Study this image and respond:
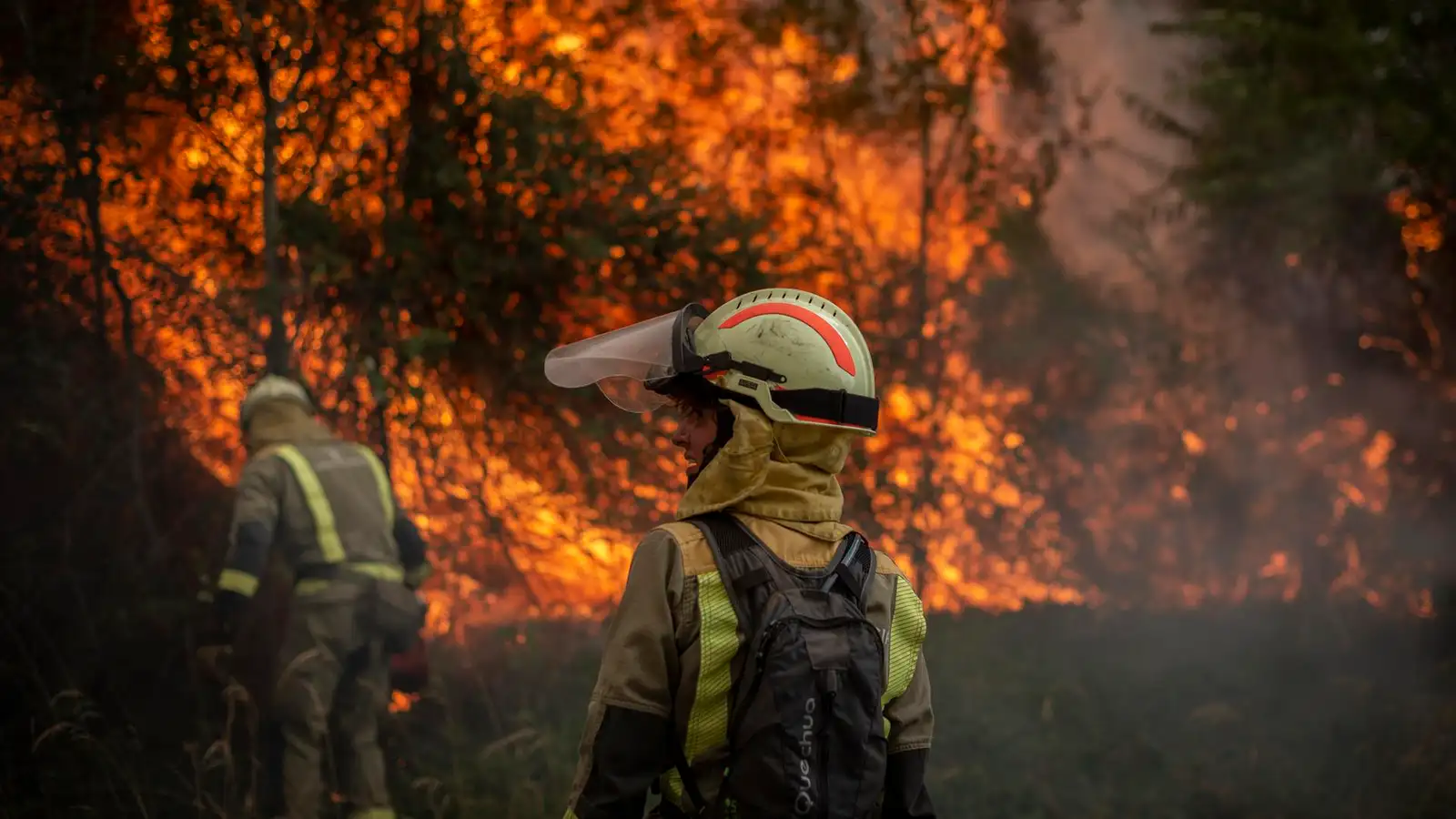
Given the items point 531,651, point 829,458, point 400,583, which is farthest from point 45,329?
point 829,458

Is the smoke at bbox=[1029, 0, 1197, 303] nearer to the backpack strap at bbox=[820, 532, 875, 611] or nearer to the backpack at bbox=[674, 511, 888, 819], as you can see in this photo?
the backpack strap at bbox=[820, 532, 875, 611]

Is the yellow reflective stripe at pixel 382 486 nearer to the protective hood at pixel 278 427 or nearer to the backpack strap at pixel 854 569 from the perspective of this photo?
the protective hood at pixel 278 427

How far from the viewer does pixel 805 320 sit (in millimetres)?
2484

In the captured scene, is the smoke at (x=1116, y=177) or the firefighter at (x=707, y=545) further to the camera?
the smoke at (x=1116, y=177)

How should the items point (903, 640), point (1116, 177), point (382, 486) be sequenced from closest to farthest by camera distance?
1. point (903, 640)
2. point (382, 486)
3. point (1116, 177)

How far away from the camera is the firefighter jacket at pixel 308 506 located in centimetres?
522

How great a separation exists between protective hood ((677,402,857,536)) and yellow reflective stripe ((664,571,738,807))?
180 millimetres

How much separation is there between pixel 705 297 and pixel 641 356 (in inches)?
183

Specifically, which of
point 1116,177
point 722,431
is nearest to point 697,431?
point 722,431

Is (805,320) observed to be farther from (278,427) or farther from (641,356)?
(278,427)

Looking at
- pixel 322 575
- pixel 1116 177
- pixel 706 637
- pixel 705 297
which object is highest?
pixel 1116 177

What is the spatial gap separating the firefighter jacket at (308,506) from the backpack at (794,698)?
11.1 feet

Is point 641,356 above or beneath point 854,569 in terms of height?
above

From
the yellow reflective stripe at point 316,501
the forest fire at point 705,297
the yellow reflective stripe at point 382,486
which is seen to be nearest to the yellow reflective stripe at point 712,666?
the yellow reflective stripe at point 316,501
